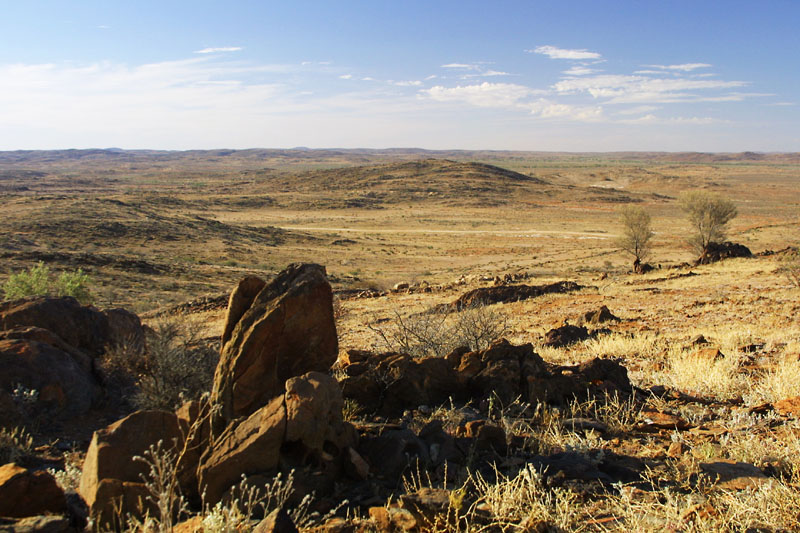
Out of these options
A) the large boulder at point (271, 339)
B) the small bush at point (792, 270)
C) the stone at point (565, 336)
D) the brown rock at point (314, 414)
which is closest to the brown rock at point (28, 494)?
the large boulder at point (271, 339)

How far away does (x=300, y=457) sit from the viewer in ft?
10.8

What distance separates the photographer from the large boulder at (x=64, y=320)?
24.3ft

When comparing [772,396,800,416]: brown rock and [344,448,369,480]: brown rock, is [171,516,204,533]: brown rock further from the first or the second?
[772,396,800,416]: brown rock

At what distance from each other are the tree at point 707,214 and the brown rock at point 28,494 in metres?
29.8

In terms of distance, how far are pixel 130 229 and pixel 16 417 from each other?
3530 centimetres

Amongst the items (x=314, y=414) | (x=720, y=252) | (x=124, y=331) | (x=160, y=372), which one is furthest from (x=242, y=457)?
(x=720, y=252)

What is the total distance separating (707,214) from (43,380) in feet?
97.5

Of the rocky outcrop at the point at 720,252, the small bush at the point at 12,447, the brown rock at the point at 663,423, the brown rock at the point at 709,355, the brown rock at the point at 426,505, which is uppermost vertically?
the brown rock at the point at 426,505

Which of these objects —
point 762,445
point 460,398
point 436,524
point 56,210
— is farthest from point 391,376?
point 56,210

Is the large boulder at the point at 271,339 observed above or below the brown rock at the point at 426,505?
above

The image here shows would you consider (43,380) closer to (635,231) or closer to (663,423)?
(663,423)

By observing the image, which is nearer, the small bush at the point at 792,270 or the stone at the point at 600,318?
the stone at the point at 600,318

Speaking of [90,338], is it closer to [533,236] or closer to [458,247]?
[458,247]

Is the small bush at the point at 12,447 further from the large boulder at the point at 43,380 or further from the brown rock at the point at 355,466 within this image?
the brown rock at the point at 355,466
